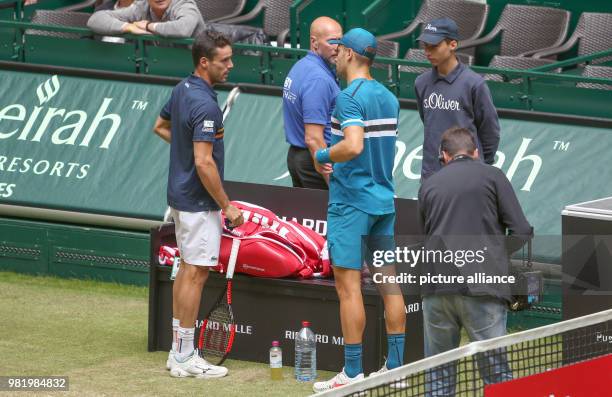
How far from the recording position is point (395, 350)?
752 cm

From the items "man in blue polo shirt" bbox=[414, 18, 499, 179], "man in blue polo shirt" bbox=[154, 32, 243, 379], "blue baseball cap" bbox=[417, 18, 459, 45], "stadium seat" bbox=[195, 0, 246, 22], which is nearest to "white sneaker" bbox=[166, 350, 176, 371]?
"man in blue polo shirt" bbox=[154, 32, 243, 379]

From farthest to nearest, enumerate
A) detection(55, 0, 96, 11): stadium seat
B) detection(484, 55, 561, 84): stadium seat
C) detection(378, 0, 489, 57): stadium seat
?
1. detection(55, 0, 96, 11): stadium seat
2. detection(378, 0, 489, 57): stadium seat
3. detection(484, 55, 561, 84): stadium seat

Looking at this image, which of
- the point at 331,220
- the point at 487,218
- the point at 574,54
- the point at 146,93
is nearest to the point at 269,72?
the point at 146,93

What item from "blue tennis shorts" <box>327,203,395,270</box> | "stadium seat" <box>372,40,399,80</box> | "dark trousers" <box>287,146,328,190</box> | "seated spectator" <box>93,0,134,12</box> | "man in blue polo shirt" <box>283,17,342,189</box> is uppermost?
"seated spectator" <box>93,0,134,12</box>

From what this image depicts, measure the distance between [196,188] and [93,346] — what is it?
139cm

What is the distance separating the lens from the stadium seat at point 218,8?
13109mm

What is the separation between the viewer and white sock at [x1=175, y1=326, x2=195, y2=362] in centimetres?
784

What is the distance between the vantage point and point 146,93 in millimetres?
10977

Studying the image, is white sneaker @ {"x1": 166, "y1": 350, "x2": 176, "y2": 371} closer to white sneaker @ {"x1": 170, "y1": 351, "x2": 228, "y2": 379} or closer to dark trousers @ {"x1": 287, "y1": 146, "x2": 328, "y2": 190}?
white sneaker @ {"x1": 170, "y1": 351, "x2": 228, "y2": 379}

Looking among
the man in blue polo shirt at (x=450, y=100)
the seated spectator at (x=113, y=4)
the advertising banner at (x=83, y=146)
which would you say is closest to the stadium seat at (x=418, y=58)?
the advertising banner at (x=83, y=146)

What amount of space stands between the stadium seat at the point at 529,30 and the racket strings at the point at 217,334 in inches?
183

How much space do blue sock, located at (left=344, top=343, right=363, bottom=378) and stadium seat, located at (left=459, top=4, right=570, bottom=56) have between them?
16.6 feet

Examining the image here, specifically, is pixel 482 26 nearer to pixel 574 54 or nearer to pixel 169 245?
pixel 574 54

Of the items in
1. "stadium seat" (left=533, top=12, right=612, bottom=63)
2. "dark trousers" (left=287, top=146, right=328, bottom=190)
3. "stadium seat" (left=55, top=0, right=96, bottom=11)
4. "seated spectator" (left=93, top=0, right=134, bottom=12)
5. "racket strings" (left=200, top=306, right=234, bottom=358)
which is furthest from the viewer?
"stadium seat" (left=55, top=0, right=96, bottom=11)
